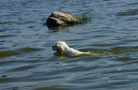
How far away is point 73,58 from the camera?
11281 mm

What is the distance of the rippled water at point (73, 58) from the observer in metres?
8.30

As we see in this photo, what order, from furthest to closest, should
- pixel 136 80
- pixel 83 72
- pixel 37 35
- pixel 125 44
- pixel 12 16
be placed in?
pixel 12 16, pixel 37 35, pixel 125 44, pixel 83 72, pixel 136 80

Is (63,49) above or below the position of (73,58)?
above

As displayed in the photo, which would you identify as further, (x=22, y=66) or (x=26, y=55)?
(x=26, y=55)

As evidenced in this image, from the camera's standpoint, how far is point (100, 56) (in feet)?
37.0

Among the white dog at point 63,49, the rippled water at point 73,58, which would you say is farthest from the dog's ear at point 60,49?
the rippled water at point 73,58

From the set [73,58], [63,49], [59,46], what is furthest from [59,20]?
[73,58]

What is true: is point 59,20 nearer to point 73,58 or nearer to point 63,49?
point 63,49

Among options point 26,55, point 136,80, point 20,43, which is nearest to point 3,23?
point 20,43

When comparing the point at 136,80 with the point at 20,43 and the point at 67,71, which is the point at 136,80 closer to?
the point at 67,71

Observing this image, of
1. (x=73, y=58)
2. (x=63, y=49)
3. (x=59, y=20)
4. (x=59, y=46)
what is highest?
(x=59, y=20)

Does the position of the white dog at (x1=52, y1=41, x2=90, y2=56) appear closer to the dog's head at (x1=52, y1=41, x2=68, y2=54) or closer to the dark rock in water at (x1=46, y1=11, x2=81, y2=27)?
the dog's head at (x1=52, y1=41, x2=68, y2=54)

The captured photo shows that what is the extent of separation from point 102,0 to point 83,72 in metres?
23.5

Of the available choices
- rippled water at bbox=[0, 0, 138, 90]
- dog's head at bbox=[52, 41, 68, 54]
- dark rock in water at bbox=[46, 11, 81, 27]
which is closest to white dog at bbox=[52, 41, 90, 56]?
dog's head at bbox=[52, 41, 68, 54]
